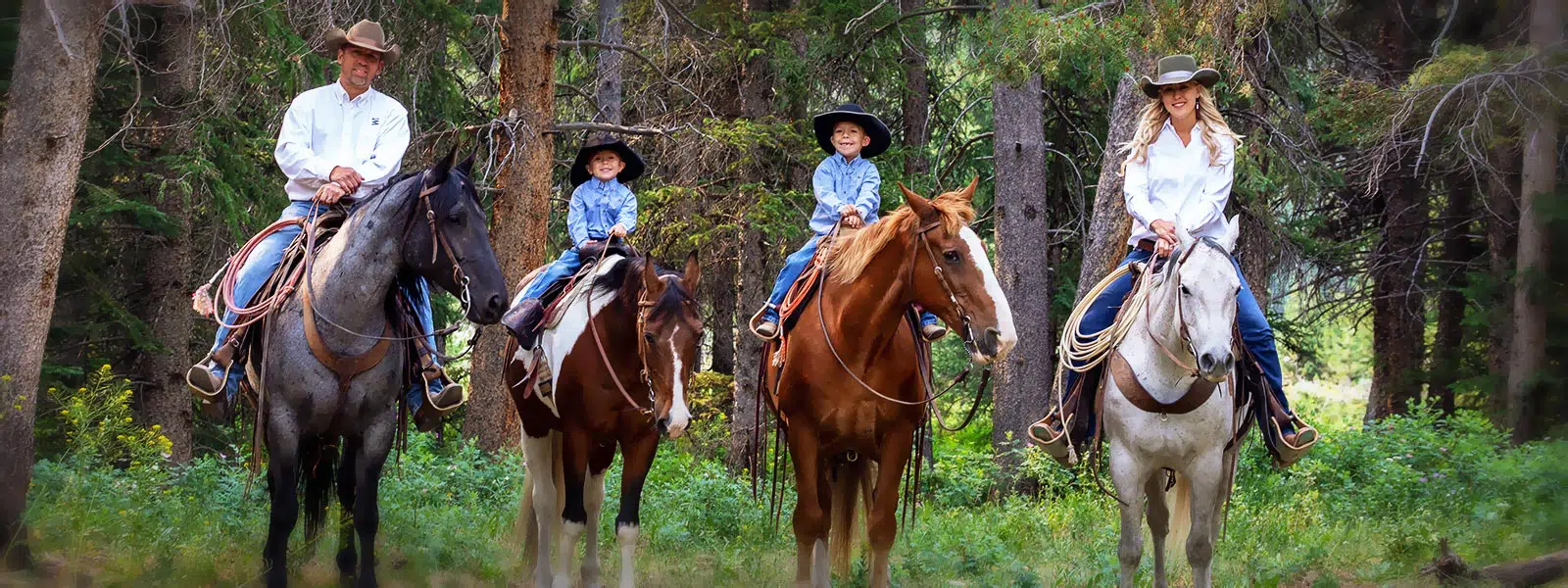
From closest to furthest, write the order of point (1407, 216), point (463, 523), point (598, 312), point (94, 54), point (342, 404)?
point (342, 404)
point (598, 312)
point (94, 54)
point (463, 523)
point (1407, 216)

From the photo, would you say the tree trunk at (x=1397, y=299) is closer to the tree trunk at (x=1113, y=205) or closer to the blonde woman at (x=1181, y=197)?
the tree trunk at (x=1113, y=205)

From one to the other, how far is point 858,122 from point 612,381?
236cm

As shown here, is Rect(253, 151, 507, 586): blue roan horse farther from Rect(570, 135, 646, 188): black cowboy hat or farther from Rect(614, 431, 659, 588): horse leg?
Rect(570, 135, 646, 188): black cowboy hat

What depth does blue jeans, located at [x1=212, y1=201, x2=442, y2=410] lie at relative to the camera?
22.7 ft

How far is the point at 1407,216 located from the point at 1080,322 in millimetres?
11675

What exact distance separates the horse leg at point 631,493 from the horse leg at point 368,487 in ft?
4.50

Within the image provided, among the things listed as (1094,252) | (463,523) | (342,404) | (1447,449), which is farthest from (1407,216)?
(342,404)

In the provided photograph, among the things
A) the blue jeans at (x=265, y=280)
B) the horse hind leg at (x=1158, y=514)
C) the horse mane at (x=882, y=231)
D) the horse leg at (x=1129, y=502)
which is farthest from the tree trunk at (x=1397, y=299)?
the blue jeans at (x=265, y=280)

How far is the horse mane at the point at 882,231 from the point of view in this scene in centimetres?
668

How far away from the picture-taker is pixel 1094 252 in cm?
1238

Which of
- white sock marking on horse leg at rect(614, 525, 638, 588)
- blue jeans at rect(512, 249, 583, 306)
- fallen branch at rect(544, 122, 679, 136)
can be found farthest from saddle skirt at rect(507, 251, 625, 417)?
fallen branch at rect(544, 122, 679, 136)

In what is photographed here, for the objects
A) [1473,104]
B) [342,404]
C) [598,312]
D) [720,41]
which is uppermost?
[720,41]

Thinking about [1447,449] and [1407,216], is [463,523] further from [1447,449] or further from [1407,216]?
[1407,216]

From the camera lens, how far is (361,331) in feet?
21.6
